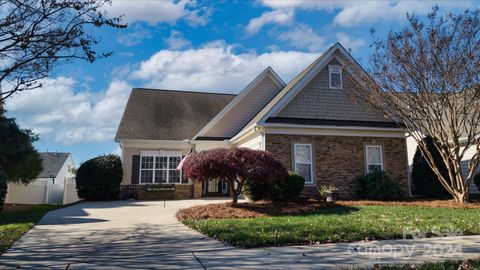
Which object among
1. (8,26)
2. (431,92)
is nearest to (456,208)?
(431,92)

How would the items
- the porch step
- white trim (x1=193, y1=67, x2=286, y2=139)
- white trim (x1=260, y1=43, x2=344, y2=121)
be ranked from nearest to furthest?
the porch step → white trim (x1=260, y1=43, x2=344, y2=121) → white trim (x1=193, y1=67, x2=286, y2=139)

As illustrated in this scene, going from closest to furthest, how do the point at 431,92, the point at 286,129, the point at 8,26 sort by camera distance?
the point at 8,26, the point at 431,92, the point at 286,129

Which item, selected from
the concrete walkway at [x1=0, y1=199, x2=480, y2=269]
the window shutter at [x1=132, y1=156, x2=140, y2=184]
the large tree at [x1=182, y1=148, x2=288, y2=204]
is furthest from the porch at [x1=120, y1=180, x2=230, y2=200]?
the concrete walkway at [x1=0, y1=199, x2=480, y2=269]

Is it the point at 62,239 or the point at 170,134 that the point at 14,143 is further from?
the point at 62,239

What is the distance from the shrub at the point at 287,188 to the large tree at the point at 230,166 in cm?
170

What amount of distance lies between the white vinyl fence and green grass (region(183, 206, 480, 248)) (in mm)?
17546

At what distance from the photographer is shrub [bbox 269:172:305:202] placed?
14445 millimetres

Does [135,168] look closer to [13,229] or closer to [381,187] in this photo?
[13,229]

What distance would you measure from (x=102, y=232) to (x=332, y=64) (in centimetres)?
1344

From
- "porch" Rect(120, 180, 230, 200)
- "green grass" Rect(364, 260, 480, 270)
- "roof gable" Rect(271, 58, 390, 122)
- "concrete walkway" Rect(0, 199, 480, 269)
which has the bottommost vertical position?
"concrete walkway" Rect(0, 199, 480, 269)

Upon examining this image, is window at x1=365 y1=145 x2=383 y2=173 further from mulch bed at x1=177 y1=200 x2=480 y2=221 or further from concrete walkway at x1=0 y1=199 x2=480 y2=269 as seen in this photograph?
concrete walkway at x1=0 y1=199 x2=480 y2=269

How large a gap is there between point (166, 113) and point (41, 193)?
970cm

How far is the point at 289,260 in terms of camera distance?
19.0 feet

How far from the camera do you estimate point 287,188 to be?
14.5 metres
